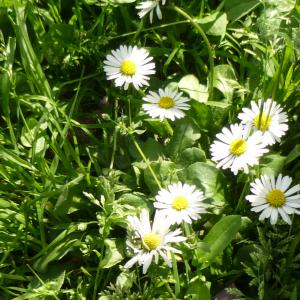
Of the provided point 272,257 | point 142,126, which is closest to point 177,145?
point 142,126

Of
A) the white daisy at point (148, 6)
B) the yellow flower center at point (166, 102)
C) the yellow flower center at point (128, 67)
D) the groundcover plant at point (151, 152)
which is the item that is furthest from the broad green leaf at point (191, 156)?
the white daisy at point (148, 6)

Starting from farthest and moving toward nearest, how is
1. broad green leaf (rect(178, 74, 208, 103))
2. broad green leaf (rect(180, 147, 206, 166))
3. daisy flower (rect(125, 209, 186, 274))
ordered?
broad green leaf (rect(178, 74, 208, 103)), broad green leaf (rect(180, 147, 206, 166)), daisy flower (rect(125, 209, 186, 274))

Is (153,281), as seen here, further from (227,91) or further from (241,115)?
(227,91)

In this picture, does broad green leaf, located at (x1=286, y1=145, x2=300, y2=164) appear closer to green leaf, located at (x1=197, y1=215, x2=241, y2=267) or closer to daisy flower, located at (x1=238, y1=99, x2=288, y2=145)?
daisy flower, located at (x1=238, y1=99, x2=288, y2=145)

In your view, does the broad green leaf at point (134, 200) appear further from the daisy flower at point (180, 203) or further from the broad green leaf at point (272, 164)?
the broad green leaf at point (272, 164)

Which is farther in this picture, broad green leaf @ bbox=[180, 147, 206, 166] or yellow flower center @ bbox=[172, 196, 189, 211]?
broad green leaf @ bbox=[180, 147, 206, 166]

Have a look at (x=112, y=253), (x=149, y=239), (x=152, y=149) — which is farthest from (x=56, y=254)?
(x=152, y=149)

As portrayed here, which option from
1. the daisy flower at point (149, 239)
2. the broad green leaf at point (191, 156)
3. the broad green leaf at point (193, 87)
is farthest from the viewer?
the broad green leaf at point (193, 87)

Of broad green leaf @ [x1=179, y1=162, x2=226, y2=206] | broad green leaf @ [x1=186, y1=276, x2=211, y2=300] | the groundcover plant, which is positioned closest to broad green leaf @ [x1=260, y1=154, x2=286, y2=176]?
the groundcover plant
